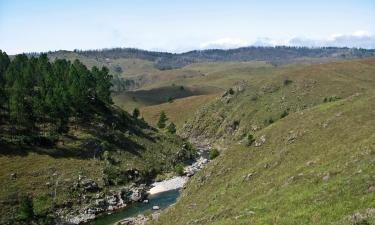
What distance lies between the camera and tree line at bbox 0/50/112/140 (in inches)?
4321

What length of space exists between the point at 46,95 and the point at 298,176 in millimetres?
82017

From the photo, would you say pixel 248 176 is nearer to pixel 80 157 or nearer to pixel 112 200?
pixel 112 200

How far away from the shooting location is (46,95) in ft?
383

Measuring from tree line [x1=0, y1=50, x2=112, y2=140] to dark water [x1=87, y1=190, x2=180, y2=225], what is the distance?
3366cm

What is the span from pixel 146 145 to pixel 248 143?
47683 millimetres

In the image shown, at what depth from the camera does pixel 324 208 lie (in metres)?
34.9

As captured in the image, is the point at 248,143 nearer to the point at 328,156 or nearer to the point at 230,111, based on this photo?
the point at 328,156

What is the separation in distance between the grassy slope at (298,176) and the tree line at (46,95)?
158 ft

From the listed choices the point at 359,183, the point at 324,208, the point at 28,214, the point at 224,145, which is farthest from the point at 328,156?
the point at 224,145

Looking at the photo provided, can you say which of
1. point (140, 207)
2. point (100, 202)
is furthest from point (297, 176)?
point (100, 202)

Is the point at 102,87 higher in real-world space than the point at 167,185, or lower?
higher

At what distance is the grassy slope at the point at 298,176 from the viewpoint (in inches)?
1460

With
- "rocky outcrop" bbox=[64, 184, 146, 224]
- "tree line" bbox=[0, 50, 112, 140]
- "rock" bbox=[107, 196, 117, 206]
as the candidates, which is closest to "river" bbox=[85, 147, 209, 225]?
"rocky outcrop" bbox=[64, 184, 146, 224]

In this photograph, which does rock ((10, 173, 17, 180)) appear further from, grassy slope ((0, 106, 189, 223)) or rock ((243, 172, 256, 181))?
rock ((243, 172, 256, 181))
